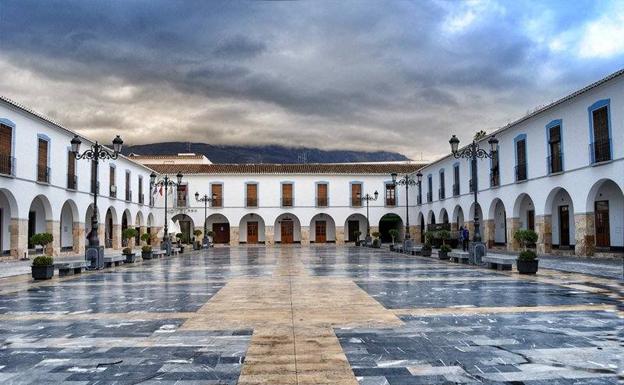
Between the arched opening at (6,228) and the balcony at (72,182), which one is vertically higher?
the balcony at (72,182)

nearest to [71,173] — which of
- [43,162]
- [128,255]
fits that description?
[43,162]

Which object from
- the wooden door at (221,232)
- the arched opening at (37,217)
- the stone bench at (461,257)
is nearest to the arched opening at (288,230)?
the wooden door at (221,232)

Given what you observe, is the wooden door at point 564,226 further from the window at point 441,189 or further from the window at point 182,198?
the window at point 182,198

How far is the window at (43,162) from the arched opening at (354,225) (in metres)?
24.5

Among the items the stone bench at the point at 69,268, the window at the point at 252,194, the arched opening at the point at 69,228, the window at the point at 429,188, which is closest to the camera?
the stone bench at the point at 69,268

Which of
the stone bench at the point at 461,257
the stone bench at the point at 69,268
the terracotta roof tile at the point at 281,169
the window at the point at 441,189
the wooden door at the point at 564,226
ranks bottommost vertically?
the stone bench at the point at 461,257

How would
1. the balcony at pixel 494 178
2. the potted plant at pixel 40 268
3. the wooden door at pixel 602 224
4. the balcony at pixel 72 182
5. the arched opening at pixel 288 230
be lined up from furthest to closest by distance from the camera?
the arched opening at pixel 288 230 → the balcony at pixel 494 178 → the balcony at pixel 72 182 → the wooden door at pixel 602 224 → the potted plant at pixel 40 268

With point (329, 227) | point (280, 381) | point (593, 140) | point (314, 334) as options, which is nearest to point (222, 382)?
point (280, 381)

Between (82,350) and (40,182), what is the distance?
61.7 feet

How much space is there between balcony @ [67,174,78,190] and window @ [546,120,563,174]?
863 inches

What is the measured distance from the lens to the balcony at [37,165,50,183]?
21.4 meters

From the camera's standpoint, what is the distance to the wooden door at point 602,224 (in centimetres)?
1917

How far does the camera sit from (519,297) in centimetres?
848

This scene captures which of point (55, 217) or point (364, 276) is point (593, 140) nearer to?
point (364, 276)
